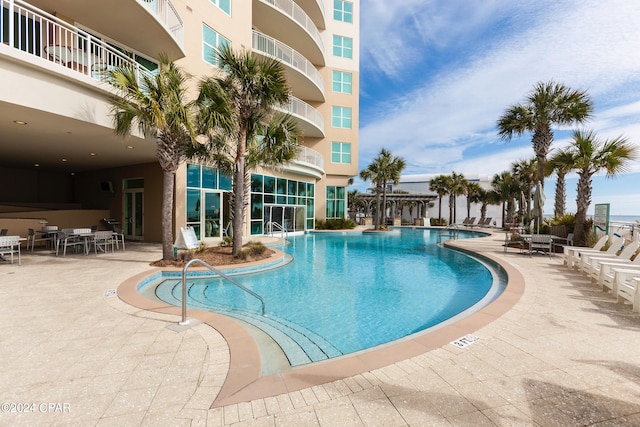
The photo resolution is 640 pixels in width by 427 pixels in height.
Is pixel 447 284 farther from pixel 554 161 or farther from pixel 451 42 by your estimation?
pixel 451 42

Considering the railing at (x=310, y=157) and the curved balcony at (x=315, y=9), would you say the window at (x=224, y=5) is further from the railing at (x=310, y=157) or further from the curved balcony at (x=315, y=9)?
the curved balcony at (x=315, y=9)

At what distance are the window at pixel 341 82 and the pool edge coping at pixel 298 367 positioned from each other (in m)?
23.1

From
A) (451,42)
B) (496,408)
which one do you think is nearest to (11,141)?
(496,408)

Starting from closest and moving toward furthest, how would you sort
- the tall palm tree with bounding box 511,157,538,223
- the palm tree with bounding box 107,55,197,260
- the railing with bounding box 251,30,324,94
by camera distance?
the palm tree with bounding box 107,55,197,260, the railing with bounding box 251,30,324,94, the tall palm tree with bounding box 511,157,538,223

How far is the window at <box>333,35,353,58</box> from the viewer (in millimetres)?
24047

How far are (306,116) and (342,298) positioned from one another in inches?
619

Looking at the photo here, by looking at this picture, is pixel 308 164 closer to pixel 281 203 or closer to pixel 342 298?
pixel 281 203

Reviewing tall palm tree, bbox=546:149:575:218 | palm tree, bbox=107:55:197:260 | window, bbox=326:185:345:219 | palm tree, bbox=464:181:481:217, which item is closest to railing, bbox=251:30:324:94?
window, bbox=326:185:345:219

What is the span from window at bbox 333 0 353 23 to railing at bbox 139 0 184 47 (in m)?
17.3

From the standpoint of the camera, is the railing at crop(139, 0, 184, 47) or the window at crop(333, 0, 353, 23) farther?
the window at crop(333, 0, 353, 23)

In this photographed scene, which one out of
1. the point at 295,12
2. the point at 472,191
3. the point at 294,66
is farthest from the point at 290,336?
the point at 472,191

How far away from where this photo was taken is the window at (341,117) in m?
24.1

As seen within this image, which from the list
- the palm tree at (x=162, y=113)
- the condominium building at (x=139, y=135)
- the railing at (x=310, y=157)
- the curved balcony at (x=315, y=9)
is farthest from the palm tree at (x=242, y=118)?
the curved balcony at (x=315, y=9)

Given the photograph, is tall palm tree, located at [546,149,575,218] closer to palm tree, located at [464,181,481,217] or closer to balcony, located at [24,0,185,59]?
balcony, located at [24,0,185,59]
